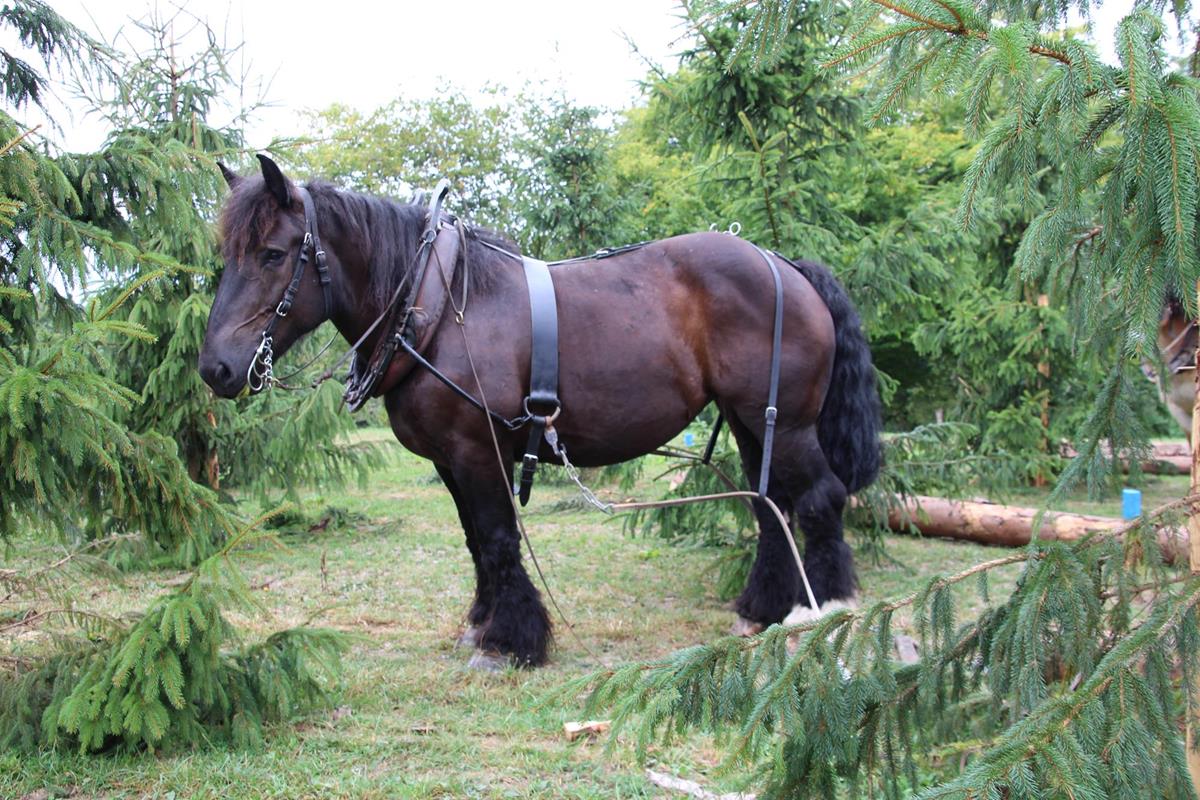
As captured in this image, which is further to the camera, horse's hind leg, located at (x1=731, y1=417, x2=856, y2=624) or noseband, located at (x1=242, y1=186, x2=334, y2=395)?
horse's hind leg, located at (x1=731, y1=417, x2=856, y2=624)

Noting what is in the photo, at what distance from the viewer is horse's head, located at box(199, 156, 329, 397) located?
135 inches

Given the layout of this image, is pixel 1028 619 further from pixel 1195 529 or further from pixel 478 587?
pixel 478 587

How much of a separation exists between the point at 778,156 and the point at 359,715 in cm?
408

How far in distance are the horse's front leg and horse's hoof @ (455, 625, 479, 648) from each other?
250 mm

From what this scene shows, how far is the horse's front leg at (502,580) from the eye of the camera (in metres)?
3.99

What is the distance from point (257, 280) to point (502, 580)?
1743mm

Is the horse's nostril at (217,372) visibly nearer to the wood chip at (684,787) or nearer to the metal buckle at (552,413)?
the metal buckle at (552,413)

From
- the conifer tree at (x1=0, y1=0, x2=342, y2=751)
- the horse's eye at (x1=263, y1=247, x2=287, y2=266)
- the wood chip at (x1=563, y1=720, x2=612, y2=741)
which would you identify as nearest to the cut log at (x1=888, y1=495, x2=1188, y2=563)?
the wood chip at (x1=563, y1=720, x2=612, y2=741)

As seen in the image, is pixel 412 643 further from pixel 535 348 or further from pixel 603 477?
pixel 603 477

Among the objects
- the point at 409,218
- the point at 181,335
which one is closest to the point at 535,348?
the point at 409,218

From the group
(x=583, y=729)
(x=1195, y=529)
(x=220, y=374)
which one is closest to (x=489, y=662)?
(x=583, y=729)

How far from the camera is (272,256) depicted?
3555mm

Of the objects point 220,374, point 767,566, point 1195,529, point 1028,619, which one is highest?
point 220,374

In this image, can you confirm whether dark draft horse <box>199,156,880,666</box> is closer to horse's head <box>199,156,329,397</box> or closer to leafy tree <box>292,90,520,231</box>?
horse's head <box>199,156,329,397</box>
